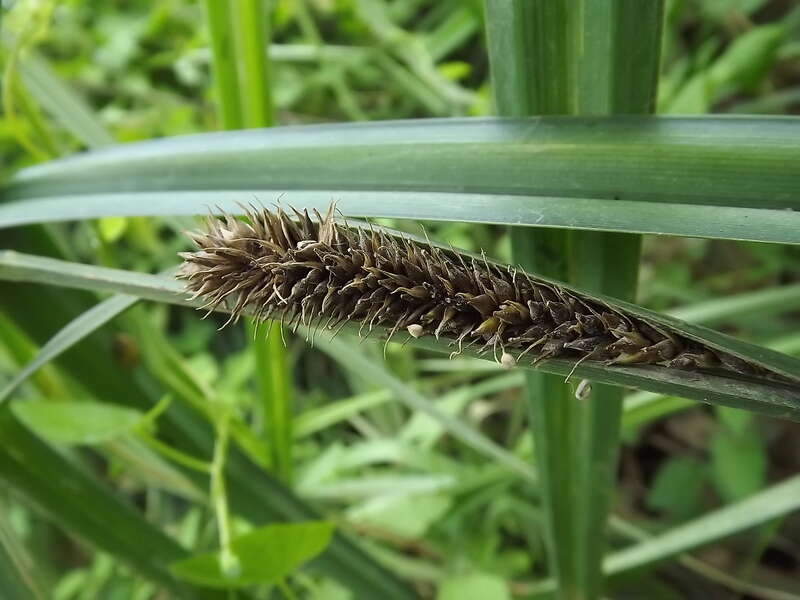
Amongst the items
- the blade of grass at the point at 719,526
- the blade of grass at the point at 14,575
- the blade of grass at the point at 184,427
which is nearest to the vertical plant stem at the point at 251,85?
the blade of grass at the point at 184,427

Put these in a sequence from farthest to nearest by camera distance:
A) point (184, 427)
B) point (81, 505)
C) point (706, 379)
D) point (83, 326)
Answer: point (184, 427) → point (81, 505) → point (83, 326) → point (706, 379)

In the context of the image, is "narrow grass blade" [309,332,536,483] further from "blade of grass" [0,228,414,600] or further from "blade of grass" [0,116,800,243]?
"blade of grass" [0,116,800,243]

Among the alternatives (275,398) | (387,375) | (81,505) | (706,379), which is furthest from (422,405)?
(706,379)

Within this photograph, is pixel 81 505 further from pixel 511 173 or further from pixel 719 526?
pixel 719 526

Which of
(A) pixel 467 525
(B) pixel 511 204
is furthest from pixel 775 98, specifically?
(B) pixel 511 204

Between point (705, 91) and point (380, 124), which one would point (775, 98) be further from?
point (380, 124)
